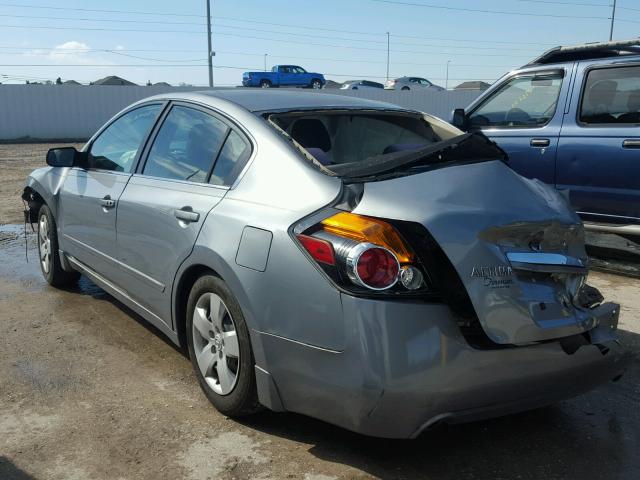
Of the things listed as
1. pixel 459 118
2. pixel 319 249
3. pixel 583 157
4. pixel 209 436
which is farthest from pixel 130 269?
pixel 583 157

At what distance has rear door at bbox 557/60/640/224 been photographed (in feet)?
18.5

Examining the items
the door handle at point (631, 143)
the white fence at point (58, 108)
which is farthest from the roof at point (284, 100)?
the white fence at point (58, 108)

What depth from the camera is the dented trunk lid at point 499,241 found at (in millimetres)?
2592

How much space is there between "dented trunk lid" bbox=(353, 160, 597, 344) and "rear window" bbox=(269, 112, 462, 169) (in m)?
0.62

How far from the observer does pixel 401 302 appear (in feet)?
8.25

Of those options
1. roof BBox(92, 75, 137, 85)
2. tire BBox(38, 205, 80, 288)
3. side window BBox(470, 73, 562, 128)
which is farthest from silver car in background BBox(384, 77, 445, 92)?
tire BBox(38, 205, 80, 288)

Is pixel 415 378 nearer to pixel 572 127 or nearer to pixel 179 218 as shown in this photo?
pixel 179 218

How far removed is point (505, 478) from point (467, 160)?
1431mm

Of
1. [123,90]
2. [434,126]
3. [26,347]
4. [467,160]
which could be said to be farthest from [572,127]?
[123,90]

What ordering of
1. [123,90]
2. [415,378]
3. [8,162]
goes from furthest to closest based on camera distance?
[123,90]
[8,162]
[415,378]

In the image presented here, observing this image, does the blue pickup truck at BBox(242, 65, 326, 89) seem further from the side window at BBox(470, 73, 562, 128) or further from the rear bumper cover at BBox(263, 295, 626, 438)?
the rear bumper cover at BBox(263, 295, 626, 438)

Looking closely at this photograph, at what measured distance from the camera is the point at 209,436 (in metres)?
3.15

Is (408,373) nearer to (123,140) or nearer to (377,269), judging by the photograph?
(377,269)

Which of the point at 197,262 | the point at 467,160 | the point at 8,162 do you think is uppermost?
the point at 467,160
